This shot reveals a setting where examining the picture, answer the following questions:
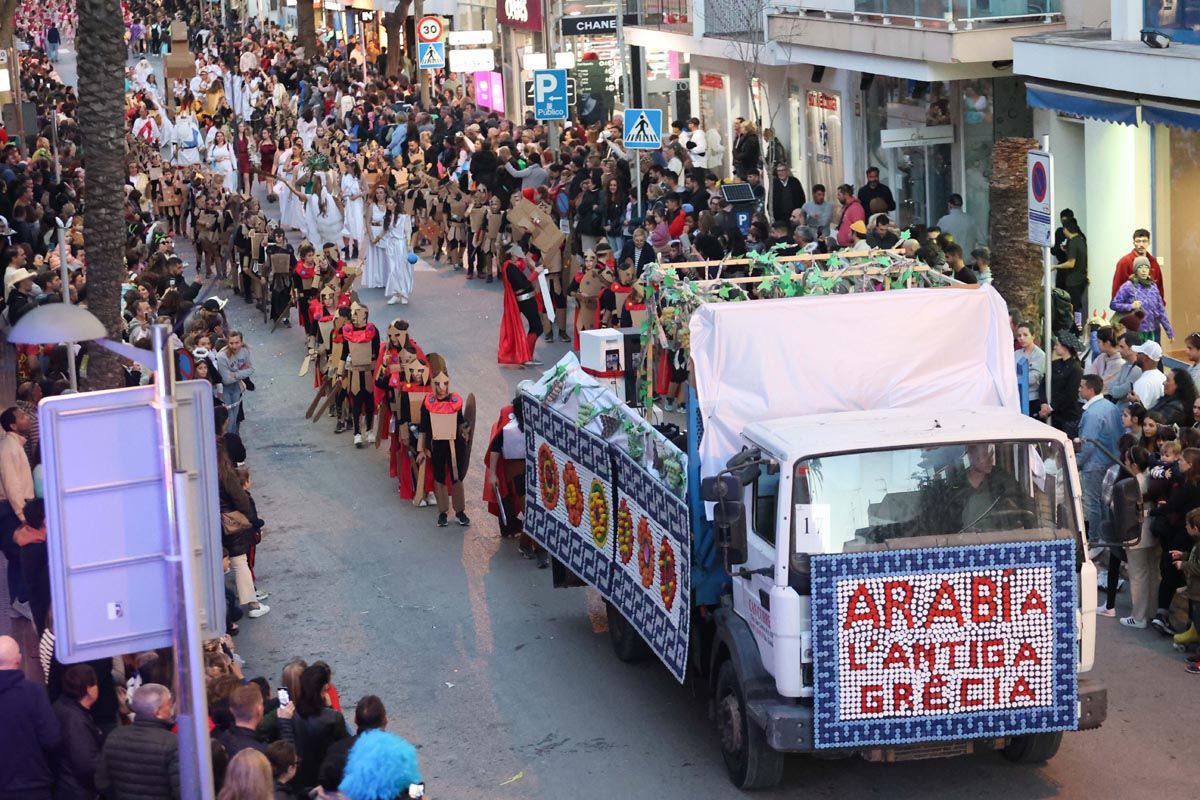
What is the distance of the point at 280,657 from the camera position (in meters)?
14.1

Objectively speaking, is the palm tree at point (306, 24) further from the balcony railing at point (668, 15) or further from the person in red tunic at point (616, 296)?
the person in red tunic at point (616, 296)

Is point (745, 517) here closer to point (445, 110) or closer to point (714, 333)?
point (714, 333)

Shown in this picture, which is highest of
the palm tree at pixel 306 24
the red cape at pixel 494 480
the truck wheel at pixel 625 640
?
the palm tree at pixel 306 24

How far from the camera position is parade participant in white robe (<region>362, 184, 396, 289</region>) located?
94.8ft

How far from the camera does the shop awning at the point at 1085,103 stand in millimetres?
20500

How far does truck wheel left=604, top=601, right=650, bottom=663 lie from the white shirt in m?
4.59

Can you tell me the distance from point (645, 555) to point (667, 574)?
490mm

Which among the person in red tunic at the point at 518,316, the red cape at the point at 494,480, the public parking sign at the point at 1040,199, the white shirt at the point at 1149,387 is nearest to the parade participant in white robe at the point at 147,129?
the person in red tunic at the point at 518,316

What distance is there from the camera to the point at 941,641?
1027 cm

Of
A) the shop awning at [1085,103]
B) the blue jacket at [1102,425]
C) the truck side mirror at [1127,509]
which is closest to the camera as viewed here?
the truck side mirror at [1127,509]

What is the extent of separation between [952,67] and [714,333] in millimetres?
14911

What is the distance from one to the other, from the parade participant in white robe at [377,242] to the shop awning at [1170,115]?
39.9ft

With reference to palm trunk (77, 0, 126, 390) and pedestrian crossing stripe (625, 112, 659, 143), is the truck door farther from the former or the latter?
pedestrian crossing stripe (625, 112, 659, 143)

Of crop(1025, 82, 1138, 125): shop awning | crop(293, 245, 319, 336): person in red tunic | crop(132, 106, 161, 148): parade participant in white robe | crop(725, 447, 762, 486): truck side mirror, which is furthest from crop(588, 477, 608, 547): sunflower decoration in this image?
crop(132, 106, 161, 148): parade participant in white robe
